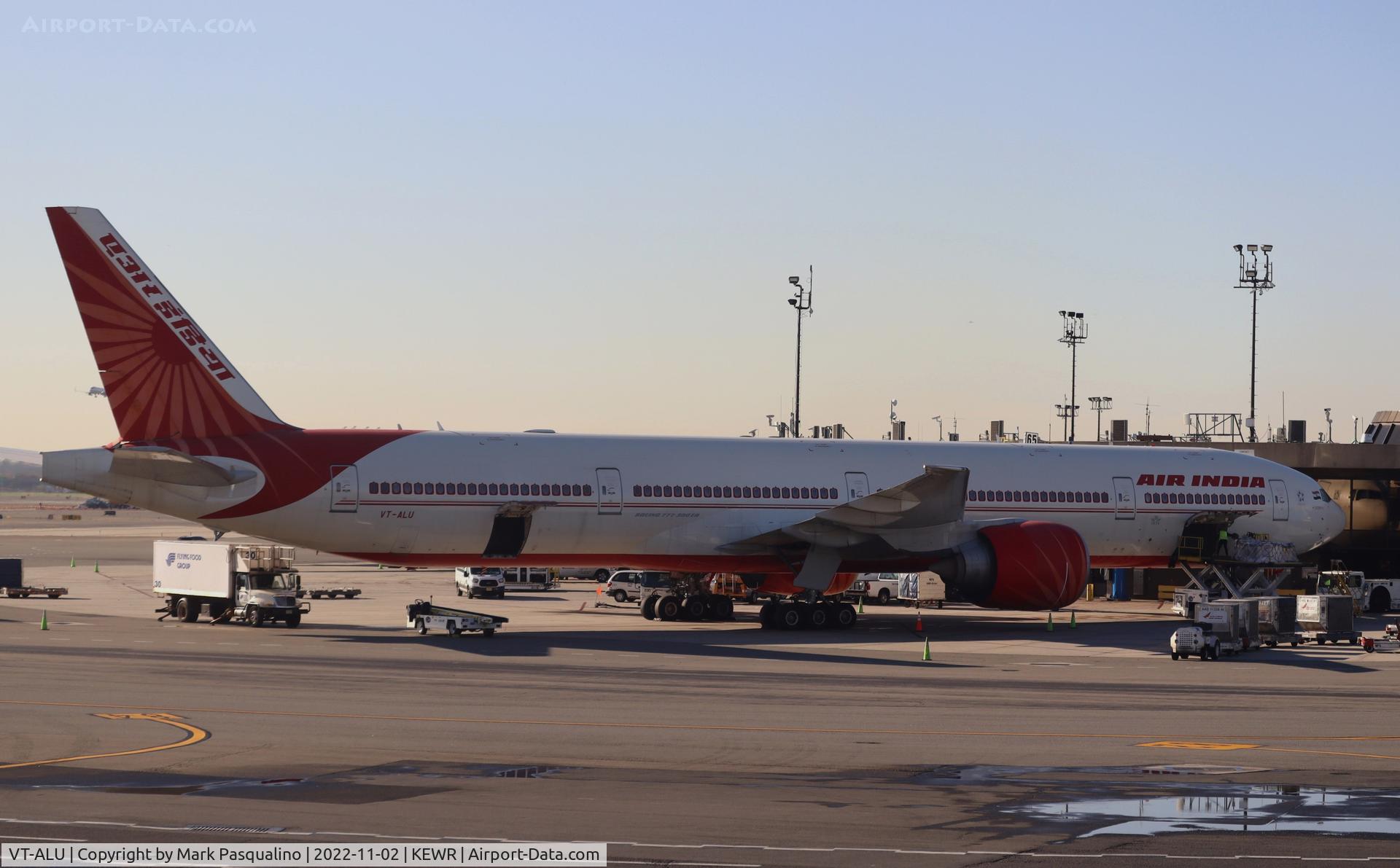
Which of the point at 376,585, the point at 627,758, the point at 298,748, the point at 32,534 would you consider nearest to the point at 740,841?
the point at 627,758

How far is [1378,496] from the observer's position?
61.8 meters

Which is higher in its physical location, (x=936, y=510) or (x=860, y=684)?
(x=936, y=510)

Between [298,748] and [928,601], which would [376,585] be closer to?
[928,601]

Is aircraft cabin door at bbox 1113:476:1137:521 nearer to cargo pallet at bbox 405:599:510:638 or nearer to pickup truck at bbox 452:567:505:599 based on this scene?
cargo pallet at bbox 405:599:510:638

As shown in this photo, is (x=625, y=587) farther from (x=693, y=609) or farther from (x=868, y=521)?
(x=868, y=521)

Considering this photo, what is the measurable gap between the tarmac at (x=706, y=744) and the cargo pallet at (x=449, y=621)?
39cm

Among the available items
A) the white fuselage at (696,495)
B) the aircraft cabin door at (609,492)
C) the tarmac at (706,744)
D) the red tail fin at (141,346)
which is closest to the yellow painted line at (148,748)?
the tarmac at (706,744)

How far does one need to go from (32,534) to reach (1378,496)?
96.3m

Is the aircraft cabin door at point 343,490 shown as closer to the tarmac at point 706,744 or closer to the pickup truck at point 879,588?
the tarmac at point 706,744

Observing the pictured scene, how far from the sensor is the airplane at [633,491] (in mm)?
37344

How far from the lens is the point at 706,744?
68.8ft

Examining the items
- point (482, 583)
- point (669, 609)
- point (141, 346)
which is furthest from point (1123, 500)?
point (141, 346)

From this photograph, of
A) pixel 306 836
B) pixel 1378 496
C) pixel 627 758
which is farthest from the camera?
pixel 1378 496

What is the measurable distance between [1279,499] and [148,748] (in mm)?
39440
